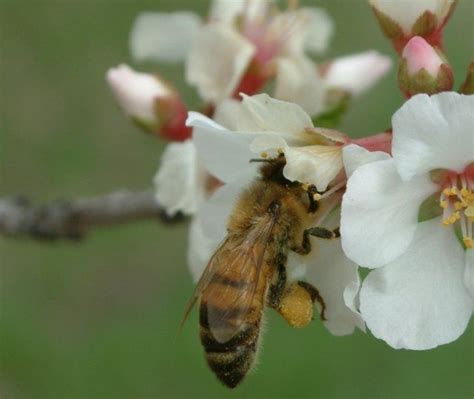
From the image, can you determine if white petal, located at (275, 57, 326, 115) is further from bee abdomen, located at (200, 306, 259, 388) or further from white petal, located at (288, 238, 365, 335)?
bee abdomen, located at (200, 306, 259, 388)

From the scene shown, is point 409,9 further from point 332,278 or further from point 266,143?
point 332,278

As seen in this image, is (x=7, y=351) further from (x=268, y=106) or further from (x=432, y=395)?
(x=268, y=106)

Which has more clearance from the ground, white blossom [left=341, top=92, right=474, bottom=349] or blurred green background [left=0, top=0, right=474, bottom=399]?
white blossom [left=341, top=92, right=474, bottom=349]

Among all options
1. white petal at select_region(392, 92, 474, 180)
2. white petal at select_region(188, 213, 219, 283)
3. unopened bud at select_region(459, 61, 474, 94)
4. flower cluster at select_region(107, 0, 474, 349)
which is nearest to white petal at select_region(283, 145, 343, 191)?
flower cluster at select_region(107, 0, 474, 349)

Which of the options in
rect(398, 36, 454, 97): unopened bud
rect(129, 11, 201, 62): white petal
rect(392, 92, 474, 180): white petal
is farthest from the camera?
rect(129, 11, 201, 62): white petal

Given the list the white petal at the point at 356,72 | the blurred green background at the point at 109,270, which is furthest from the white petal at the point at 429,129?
the blurred green background at the point at 109,270

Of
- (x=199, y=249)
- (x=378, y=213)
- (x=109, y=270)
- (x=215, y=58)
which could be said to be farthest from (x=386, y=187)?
(x=109, y=270)

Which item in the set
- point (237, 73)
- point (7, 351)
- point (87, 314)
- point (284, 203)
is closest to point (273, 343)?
point (87, 314)

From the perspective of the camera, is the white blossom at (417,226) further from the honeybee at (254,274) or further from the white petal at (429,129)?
the honeybee at (254,274)
